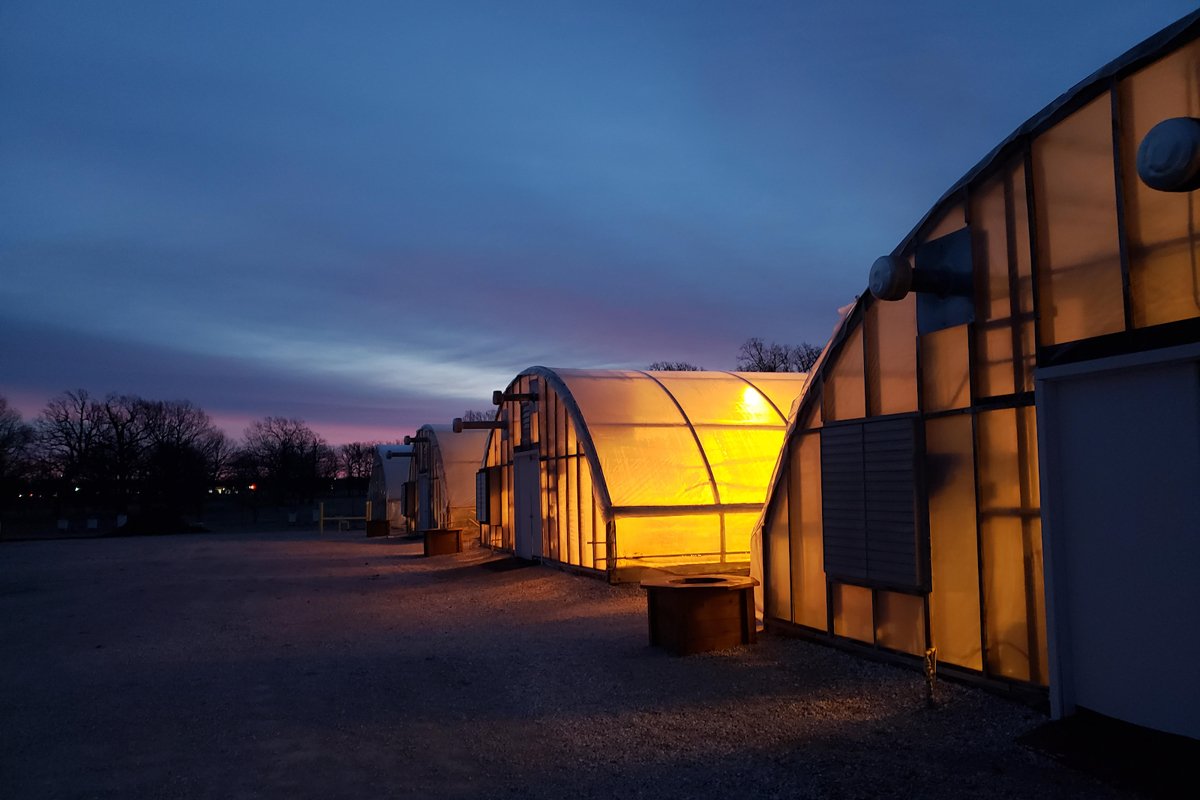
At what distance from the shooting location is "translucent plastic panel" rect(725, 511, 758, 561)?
17.0 meters

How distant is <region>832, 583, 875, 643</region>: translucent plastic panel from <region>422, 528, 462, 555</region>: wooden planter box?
19.6 m

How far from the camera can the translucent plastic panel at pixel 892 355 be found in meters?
8.41

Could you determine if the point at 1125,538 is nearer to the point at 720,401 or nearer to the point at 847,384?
the point at 847,384

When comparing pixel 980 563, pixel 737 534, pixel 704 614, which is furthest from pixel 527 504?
pixel 980 563

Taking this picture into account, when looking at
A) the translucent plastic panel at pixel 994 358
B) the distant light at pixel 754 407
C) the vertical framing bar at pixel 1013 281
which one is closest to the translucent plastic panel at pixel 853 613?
the translucent plastic panel at pixel 994 358

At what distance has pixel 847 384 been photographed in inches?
372

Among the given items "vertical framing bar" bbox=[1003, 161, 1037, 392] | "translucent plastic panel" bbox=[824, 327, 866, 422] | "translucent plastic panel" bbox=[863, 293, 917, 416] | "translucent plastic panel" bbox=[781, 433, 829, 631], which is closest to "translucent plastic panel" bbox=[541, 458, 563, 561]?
"translucent plastic panel" bbox=[781, 433, 829, 631]

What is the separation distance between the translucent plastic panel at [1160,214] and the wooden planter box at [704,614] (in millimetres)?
5439

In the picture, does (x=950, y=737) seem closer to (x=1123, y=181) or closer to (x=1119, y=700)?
(x=1119, y=700)

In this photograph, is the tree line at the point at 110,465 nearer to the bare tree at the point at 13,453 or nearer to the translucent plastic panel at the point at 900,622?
the bare tree at the point at 13,453

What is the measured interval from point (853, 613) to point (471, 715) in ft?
13.2

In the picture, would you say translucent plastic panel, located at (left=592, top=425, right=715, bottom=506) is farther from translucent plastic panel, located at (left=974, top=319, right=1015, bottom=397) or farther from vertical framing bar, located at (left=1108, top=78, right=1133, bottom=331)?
vertical framing bar, located at (left=1108, top=78, right=1133, bottom=331)

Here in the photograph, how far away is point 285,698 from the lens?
28.9ft

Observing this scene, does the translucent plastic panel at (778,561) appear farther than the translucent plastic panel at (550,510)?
No
